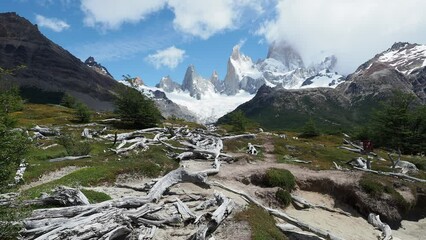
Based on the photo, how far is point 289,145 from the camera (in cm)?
5362

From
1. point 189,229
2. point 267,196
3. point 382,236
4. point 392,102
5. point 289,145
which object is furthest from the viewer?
point 392,102

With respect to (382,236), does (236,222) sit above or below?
above

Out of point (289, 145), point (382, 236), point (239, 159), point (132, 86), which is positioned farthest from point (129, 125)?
point (382, 236)

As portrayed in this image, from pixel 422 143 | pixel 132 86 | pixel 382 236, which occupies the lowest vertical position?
Result: pixel 382 236

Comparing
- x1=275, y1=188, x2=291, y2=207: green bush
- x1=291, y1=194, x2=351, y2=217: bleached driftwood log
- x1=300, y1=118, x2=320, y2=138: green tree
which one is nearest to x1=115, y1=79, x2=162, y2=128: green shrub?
x1=291, y1=194, x2=351, y2=217: bleached driftwood log

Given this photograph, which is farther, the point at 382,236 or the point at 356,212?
the point at 356,212

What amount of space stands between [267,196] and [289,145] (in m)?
29.2

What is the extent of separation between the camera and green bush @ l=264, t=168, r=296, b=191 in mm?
28562

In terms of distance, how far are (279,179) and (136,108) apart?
42006 mm

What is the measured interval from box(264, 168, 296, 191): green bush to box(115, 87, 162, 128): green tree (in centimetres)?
3856

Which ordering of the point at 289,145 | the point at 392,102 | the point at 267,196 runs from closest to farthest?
the point at 267,196
the point at 289,145
the point at 392,102

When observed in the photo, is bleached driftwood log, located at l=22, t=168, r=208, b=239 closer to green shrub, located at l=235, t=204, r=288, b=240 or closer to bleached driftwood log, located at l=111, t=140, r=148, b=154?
green shrub, located at l=235, t=204, r=288, b=240

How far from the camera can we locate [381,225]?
84.0 feet

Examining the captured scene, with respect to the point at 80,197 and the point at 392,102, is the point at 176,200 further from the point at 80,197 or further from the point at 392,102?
the point at 392,102
